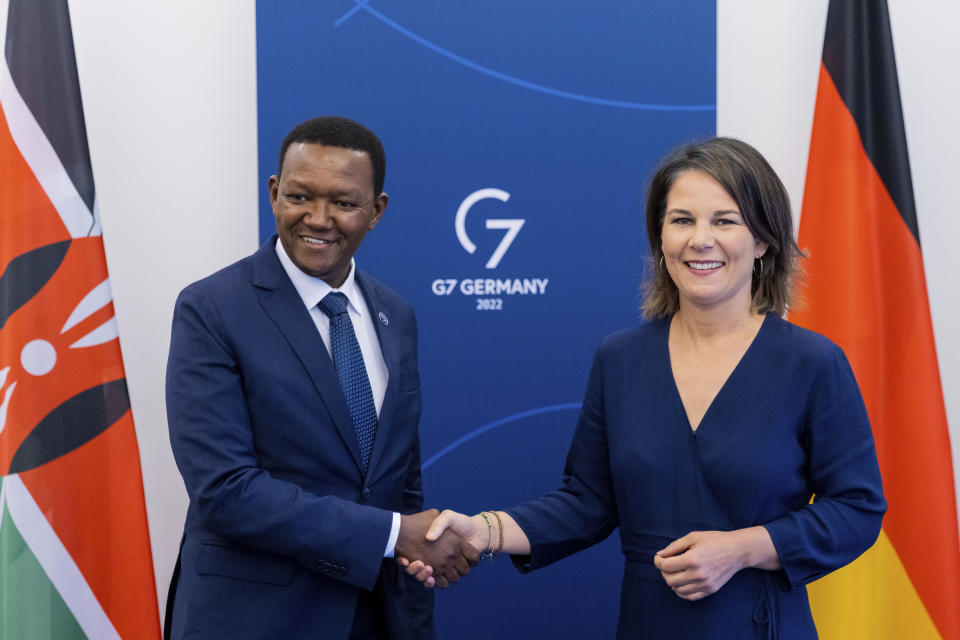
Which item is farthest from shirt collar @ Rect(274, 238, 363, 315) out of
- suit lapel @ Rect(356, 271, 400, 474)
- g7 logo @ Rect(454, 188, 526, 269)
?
g7 logo @ Rect(454, 188, 526, 269)

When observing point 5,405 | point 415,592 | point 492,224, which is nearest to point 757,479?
point 415,592

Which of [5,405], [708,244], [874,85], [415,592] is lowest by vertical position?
[415,592]

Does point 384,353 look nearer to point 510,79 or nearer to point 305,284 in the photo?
point 305,284

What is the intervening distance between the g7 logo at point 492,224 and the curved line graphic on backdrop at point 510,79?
1.19ft

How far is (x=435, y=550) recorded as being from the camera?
206 cm

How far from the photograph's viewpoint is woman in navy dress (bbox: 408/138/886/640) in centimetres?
181

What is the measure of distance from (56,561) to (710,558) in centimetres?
197

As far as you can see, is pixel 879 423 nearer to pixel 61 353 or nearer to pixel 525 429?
pixel 525 429

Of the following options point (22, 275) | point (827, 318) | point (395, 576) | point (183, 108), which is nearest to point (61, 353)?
point (22, 275)

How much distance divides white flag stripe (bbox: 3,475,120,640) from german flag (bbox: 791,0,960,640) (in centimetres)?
225

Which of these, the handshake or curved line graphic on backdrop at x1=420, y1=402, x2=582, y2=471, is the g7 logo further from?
the handshake

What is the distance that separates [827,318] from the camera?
301 cm

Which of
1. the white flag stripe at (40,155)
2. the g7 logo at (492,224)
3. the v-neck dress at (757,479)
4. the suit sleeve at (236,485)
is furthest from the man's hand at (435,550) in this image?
the white flag stripe at (40,155)

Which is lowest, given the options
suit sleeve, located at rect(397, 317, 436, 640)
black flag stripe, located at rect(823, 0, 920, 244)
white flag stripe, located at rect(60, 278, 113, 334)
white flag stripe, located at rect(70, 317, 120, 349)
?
suit sleeve, located at rect(397, 317, 436, 640)
